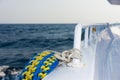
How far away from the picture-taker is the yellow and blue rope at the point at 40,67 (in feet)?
4.64

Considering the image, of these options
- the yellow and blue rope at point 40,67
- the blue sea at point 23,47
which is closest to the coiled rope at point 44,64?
the yellow and blue rope at point 40,67

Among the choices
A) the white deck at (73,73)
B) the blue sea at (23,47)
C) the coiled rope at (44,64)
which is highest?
the coiled rope at (44,64)

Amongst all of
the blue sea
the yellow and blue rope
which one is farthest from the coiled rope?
the blue sea

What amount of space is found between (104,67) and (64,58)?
0.29 metres

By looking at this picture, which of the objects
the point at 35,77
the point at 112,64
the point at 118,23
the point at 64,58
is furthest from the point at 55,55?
the point at 118,23

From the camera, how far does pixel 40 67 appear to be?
4.77 ft

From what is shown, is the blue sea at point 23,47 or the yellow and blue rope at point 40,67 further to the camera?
the blue sea at point 23,47

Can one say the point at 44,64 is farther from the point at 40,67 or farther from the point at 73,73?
the point at 73,73

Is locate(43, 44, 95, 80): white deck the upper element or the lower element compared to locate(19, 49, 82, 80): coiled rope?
lower

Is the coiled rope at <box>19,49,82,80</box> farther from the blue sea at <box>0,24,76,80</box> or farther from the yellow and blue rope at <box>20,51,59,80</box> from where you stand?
the blue sea at <box>0,24,76,80</box>

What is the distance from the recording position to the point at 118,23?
3.64 meters

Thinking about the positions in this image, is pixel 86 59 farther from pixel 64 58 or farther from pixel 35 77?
pixel 35 77

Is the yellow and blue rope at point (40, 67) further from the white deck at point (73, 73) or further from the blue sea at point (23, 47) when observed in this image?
the blue sea at point (23, 47)

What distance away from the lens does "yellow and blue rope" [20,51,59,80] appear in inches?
55.6
